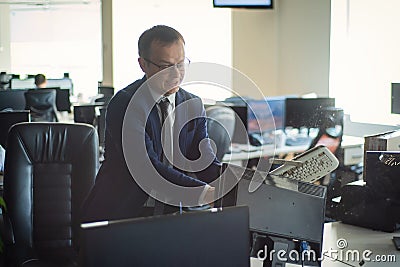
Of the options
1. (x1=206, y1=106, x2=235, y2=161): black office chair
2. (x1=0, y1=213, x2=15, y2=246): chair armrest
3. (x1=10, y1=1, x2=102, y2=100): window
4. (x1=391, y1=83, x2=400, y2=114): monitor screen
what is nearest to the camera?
(x1=0, y1=213, x2=15, y2=246): chair armrest

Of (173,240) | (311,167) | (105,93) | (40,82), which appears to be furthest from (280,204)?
(40,82)

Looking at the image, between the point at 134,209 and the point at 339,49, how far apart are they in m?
4.79

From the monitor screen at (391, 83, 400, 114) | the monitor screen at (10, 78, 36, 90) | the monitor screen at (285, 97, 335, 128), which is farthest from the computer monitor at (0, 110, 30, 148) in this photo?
the monitor screen at (10, 78, 36, 90)

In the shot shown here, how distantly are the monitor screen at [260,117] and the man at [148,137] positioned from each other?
3473 millimetres

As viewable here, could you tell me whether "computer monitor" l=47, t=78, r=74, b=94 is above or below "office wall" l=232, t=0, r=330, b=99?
below

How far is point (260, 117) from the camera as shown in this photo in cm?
627

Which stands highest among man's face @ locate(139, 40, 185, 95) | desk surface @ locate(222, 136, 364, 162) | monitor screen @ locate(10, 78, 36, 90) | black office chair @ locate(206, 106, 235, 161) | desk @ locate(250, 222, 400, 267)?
man's face @ locate(139, 40, 185, 95)

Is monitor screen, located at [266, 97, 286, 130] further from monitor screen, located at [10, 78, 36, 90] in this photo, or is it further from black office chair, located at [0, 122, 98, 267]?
monitor screen, located at [10, 78, 36, 90]

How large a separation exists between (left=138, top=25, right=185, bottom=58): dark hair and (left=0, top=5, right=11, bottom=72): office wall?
11483 millimetres

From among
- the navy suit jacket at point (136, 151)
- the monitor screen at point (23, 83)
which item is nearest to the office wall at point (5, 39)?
the monitor screen at point (23, 83)

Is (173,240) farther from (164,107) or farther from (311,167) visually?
(164,107)

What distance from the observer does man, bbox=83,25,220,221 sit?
240cm

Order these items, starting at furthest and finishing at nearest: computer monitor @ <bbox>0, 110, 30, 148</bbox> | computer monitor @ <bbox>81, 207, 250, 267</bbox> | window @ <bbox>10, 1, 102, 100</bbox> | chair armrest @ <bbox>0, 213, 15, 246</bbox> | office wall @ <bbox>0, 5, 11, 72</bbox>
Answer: office wall @ <bbox>0, 5, 11, 72</bbox>
window @ <bbox>10, 1, 102, 100</bbox>
computer monitor @ <bbox>0, 110, 30, 148</bbox>
chair armrest @ <bbox>0, 213, 15, 246</bbox>
computer monitor @ <bbox>81, 207, 250, 267</bbox>

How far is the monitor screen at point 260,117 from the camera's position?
609cm
